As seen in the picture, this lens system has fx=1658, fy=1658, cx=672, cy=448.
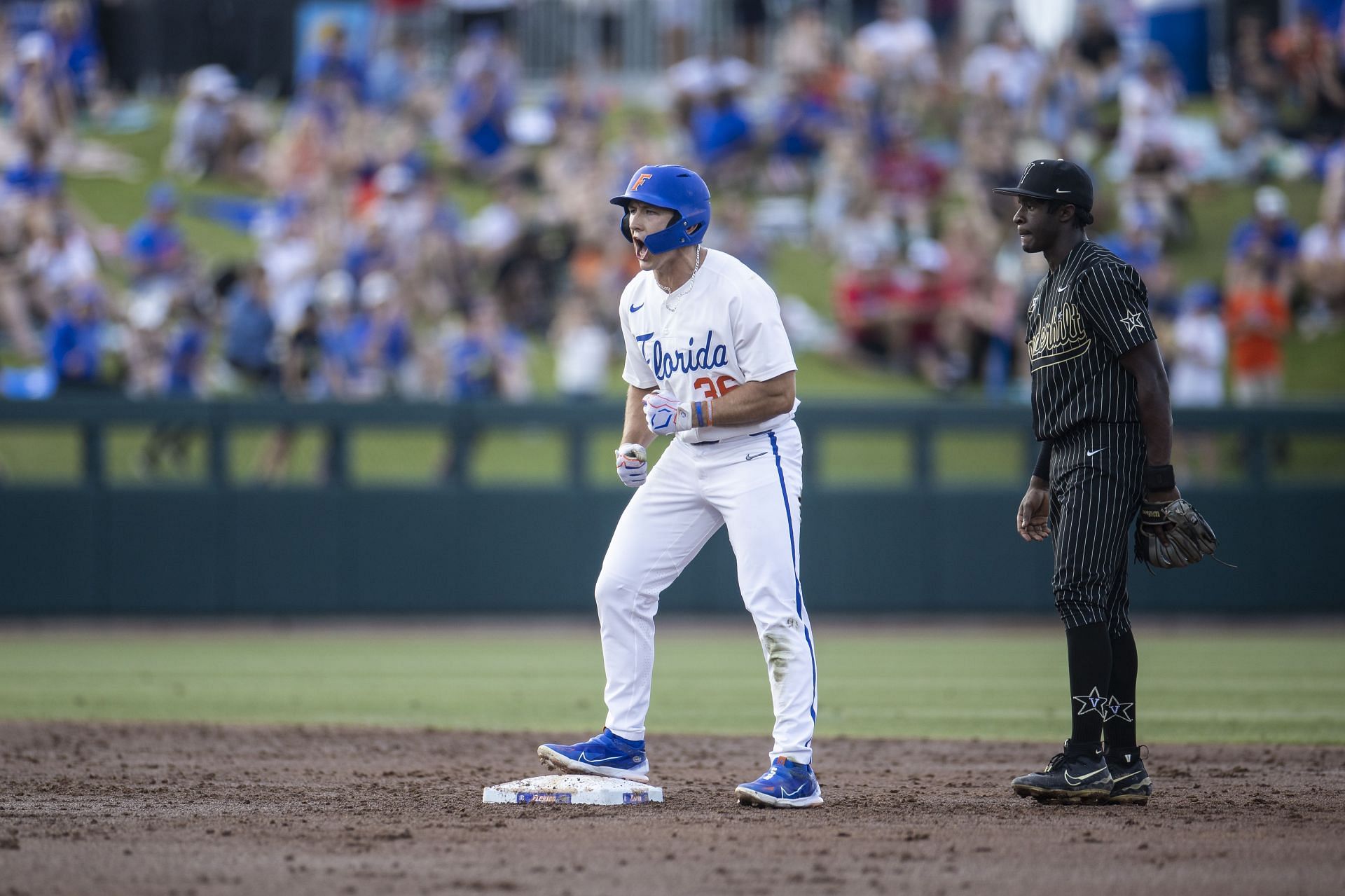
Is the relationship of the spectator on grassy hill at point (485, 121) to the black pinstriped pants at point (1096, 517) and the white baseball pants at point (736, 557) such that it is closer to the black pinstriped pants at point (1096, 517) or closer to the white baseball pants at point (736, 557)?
the white baseball pants at point (736, 557)

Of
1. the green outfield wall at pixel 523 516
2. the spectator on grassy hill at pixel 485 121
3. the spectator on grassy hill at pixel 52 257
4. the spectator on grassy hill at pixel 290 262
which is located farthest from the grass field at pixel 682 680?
the spectator on grassy hill at pixel 485 121

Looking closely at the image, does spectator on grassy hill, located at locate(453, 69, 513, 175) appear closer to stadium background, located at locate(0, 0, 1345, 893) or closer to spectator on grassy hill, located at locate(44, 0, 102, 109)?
stadium background, located at locate(0, 0, 1345, 893)

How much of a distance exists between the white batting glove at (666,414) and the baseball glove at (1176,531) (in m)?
1.66

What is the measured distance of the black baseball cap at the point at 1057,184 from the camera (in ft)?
19.7

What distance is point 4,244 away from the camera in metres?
15.9

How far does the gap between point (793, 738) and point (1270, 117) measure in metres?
16.3

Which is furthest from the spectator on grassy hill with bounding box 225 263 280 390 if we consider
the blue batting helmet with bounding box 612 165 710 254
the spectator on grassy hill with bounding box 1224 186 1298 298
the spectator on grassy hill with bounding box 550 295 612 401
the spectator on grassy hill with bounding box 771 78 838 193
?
the blue batting helmet with bounding box 612 165 710 254

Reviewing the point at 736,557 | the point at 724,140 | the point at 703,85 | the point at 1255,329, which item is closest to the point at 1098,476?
the point at 736,557

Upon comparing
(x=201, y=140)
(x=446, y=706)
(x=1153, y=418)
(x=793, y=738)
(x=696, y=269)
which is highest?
(x=201, y=140)

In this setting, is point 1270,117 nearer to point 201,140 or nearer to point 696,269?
point 201,140

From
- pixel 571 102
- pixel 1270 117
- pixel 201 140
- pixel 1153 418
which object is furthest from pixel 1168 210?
pixel 1153 418

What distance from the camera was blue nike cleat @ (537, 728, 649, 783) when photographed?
605 cm

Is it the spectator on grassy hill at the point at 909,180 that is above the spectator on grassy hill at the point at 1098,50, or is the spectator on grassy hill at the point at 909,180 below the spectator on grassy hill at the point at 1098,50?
below

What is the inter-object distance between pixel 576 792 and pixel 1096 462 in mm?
2190
